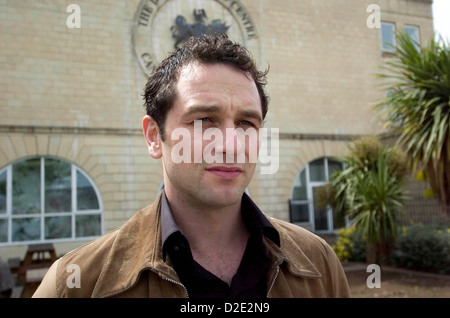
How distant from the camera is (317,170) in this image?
14.6 meters

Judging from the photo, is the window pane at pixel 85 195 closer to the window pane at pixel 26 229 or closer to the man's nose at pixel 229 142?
the window pane at pixel 26 229

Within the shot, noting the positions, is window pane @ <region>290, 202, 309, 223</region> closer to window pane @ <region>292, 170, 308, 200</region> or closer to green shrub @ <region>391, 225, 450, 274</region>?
window pane @ <region>292, 170, 308, 200</region>

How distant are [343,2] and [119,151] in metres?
Answer: 9.53

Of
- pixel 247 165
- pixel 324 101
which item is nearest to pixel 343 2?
pixel 324 101

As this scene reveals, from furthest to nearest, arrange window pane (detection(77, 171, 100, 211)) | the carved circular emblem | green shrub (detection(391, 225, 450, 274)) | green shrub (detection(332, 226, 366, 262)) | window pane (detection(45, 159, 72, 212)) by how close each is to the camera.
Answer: the carved circular emblem
window pane (detection(77, 171, 100, 211))
window pane (detection(45, 159, 72, 212))
green shrub (detection(332, 226, 366, 262))
green shrub (detection(391, 225, 450, 274))

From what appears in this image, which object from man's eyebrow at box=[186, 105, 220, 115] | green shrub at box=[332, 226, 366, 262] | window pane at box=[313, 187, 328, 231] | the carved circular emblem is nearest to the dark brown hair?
man's eyebrow at box=[186, 105, 220, 115]

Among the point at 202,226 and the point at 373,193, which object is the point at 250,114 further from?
the point at 373,193

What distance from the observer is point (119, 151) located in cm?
1201

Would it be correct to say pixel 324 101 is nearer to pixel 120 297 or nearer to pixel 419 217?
pixel 419 217

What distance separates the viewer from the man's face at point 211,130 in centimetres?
151

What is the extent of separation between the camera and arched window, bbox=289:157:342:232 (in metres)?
13.9

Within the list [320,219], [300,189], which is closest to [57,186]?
[300,189]

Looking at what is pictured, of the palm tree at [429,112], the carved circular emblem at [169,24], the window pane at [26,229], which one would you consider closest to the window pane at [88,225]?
the window pane at [26,229]

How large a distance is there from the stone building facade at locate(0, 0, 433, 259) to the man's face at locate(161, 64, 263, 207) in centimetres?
929
